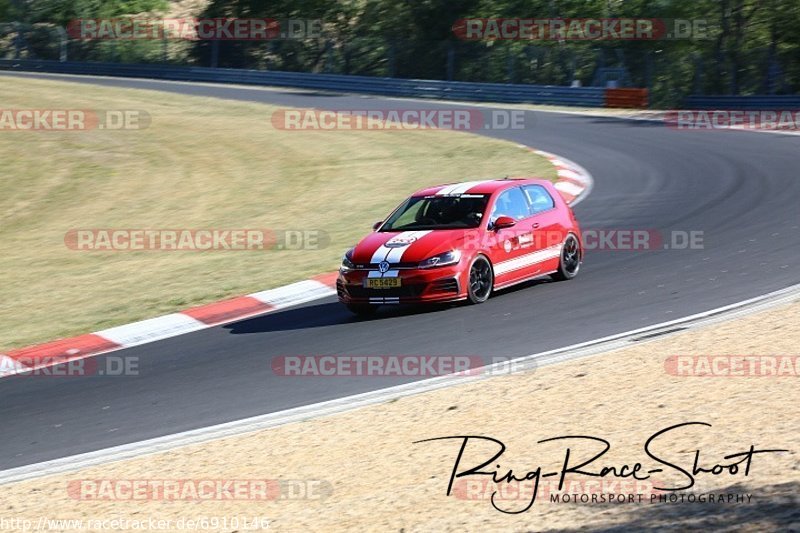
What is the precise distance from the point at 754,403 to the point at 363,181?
15.9m

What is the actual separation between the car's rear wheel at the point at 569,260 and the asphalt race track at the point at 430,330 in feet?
0.47

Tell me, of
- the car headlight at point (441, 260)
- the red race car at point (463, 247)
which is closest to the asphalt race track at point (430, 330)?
the red race car at point (463, 247)

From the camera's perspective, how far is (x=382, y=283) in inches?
511

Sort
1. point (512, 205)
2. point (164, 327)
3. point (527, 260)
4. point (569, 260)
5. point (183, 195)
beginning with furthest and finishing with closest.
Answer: point (183, 195)
point (569, 260)
point (512, 205)
point (527, 260)
point (164, 327)

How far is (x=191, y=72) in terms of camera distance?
166 feet

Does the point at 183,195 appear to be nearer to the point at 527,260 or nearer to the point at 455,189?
the point at 455,189

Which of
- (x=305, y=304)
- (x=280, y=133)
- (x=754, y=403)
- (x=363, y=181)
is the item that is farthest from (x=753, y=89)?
(x=754, y=403)

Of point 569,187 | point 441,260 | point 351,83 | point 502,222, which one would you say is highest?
point 502,222

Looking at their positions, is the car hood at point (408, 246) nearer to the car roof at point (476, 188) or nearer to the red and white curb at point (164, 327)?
the car roof at point (476, 188)

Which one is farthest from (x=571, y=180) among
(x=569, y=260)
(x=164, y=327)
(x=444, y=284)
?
(x=164, y=327)

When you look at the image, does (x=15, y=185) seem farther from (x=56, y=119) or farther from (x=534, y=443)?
(x=534, y=443)

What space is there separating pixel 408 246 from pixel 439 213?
97 cm

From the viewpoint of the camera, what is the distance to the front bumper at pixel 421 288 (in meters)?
12.9

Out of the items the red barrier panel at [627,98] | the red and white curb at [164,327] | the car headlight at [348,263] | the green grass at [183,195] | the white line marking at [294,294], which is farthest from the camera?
the red barrier panel at [627,98]
